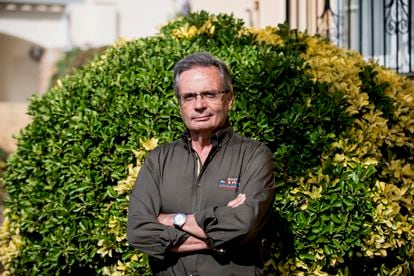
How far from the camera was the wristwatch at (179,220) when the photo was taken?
3.67 meters

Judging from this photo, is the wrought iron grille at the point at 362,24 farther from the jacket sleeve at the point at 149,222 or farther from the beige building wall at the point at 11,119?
the beige building wall at the point at 11,119

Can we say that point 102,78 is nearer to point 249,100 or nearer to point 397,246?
point 249,100

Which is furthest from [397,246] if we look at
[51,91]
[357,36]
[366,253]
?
[357,36]

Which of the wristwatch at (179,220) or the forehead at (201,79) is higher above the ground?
the forehead at (201,79)

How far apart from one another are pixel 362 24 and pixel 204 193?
5205mm

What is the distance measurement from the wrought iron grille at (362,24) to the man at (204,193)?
441 cm

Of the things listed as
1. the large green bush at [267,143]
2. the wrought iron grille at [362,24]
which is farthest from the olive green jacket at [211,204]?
the wrought iron grille at [362,24]

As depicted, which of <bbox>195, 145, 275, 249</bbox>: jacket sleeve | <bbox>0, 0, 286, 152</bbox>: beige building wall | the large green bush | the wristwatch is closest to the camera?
<bbox>195, 145, 275, 249</bbox>: jacket sleeve

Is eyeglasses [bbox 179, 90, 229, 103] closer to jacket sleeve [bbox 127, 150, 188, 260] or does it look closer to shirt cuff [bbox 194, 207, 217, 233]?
jacket sleeve [bbox 127, 150, 188, 260]

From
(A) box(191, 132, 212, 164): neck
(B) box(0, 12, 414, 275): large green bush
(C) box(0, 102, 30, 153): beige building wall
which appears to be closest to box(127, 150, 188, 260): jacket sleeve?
(A) box(191, 132, 212, 164): neck

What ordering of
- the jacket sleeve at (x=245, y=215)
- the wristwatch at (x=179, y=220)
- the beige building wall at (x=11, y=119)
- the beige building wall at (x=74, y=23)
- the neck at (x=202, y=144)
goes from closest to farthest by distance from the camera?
the jacket sleeve at (x=245, y=215) < the wristwatch at (x=179, y=220) < the neck at (x=202, y=144) < the beige building wall at (x=11, y=119) < the beige building wall at (x=74, y=23)

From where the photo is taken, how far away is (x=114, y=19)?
21.8 metres

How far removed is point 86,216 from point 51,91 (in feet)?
3.91

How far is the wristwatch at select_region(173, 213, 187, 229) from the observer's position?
367 cm
